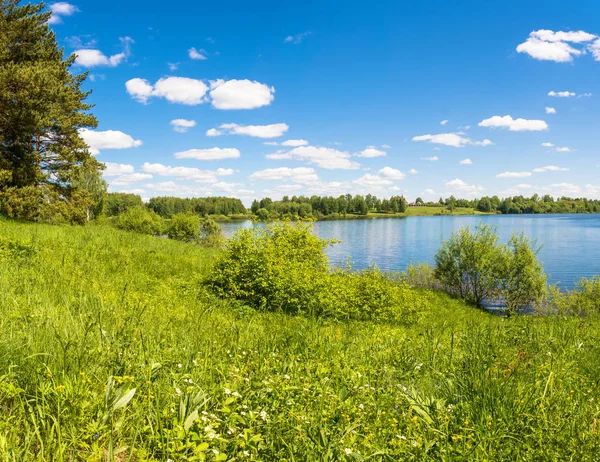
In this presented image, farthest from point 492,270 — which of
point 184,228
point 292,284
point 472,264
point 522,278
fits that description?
point 184,228

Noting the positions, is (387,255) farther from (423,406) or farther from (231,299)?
(423,406)

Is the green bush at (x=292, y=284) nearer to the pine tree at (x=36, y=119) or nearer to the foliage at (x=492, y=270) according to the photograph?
the pine tree at (x=36, y=119)

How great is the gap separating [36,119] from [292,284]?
61.0ft

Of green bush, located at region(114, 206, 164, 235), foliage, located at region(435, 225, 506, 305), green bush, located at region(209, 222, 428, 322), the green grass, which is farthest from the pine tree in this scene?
green bush, located at region(114, 206, 164, 235)

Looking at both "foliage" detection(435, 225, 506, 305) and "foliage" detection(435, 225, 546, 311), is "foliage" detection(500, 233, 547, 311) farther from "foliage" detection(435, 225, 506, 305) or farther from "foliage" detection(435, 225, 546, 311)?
"foliage" detection(435, 225, 506, 305)

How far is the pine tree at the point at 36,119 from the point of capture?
20.0 m

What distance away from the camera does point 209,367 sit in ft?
11.1

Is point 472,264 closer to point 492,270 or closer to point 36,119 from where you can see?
point 492,270

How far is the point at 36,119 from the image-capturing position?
20047mm

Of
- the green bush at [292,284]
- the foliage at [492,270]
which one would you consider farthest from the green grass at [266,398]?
the foliage at [492,270]

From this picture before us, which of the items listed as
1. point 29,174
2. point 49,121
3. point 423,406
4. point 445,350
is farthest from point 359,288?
point 29,174

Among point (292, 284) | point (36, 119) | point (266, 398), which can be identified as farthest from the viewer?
point (36, 119)

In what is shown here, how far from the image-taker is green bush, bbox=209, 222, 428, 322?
39.4ft

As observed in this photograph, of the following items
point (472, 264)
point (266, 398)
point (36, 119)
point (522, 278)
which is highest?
point (36, 119)
